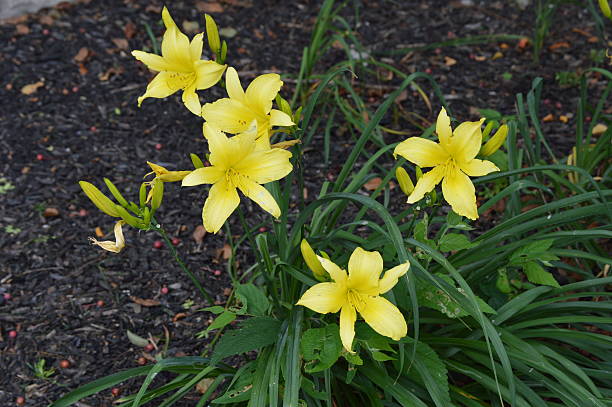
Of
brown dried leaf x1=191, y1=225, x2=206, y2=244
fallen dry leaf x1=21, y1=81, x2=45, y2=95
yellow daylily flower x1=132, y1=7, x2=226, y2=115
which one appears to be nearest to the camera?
yellow daylily flower x1=132, y1=7, x2=226, y2=115

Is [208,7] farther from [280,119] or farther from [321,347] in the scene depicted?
[321,347]

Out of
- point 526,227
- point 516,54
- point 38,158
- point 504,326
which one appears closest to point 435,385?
point 504,326

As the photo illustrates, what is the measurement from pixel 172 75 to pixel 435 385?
3.58 ft

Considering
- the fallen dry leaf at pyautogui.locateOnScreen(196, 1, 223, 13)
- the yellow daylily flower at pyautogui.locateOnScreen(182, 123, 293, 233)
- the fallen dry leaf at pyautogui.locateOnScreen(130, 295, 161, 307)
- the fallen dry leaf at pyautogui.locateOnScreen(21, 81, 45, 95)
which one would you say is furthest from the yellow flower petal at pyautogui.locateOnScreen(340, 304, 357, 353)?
the fallen dry leaf at pyautogui.locateOnScreen(196, 1, 223, 13)

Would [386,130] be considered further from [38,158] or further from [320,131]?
[38,158]

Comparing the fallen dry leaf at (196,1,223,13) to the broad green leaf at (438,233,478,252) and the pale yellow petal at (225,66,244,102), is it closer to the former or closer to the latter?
the pale yellow petal at (225,66,244,102)

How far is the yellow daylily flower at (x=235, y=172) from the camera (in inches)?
56.9

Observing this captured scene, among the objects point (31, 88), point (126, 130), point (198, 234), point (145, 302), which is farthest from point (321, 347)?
point (31, 88)

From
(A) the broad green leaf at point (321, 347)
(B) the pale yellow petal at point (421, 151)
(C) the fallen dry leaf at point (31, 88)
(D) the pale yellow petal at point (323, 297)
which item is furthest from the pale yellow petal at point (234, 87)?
(C) the fallen dry leaf at point (31, 88)

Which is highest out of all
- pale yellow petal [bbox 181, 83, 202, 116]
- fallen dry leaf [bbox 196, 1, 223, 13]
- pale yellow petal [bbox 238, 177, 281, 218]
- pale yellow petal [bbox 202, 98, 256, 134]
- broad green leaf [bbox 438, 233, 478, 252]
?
pale yellow petal [bbox 202, 98, 256, 134]

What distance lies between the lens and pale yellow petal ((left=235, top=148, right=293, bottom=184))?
4.90 feet

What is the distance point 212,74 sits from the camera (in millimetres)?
1624

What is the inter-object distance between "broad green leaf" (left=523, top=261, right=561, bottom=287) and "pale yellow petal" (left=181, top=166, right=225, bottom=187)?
932mm

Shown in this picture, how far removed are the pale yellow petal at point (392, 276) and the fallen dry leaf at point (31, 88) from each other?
2.60 m
